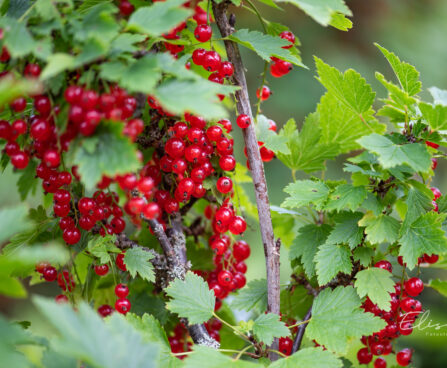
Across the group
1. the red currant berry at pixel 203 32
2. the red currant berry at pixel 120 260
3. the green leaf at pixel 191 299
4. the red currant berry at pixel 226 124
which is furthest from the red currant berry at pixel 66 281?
the red currant berry at pixel 203 32

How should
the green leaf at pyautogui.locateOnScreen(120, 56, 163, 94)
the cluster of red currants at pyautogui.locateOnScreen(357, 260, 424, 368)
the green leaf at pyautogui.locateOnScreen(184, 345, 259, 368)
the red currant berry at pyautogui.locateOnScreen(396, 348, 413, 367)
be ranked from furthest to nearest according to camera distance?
the red currant berry at pyautogui.locateOnScreen(396, 348, 413, 367)
the cluster of red currants at pyautogui.locateOnScreen(357, 260, 424, 368)
the green leaf at pyautogui.locateOnScreen(184, 345, 259, 368)
the green leaf at pyautogui.locateOnScreen(120, 56, 163, 94)

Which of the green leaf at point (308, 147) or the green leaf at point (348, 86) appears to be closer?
the green leaf at point (348, 86)

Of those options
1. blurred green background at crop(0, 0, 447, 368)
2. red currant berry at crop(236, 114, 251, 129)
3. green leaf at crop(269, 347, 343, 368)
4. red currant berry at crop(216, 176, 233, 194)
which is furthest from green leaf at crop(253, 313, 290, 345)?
blurred green background at crop(0, 0, 447, 368)

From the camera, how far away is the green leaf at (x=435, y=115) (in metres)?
0.83

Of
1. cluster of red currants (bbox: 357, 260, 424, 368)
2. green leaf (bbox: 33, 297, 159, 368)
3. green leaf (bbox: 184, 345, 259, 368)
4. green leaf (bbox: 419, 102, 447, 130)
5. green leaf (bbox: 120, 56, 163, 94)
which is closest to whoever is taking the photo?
green leaf (bbox: 33, 297, 159, 368)

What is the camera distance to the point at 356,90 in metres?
0.98

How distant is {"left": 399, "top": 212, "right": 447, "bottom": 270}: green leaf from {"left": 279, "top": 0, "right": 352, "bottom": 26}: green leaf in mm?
407

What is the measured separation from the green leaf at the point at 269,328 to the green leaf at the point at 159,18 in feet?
1.68

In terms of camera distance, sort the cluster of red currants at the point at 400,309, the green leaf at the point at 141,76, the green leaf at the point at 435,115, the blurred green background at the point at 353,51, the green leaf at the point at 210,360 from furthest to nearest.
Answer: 1. the blurred green background at the point at 353,51
2. the cluster of red currants at the point at 400,309
3. the green leaf at the point at 435,115
4. the green leaf at the point at 210,360
5. the green leaf at the point at 141,76

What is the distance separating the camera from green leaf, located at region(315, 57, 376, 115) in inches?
38.1

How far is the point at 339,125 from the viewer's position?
1.11 meters

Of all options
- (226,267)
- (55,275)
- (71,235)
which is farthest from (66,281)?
(226,267)

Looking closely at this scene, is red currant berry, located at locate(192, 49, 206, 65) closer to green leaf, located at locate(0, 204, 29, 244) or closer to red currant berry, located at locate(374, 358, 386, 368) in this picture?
green leaf, located at locate(0, 204, 29, 244)

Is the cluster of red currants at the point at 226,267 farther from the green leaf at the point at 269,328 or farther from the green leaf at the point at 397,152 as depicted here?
the green leaf at the point at 397,152
